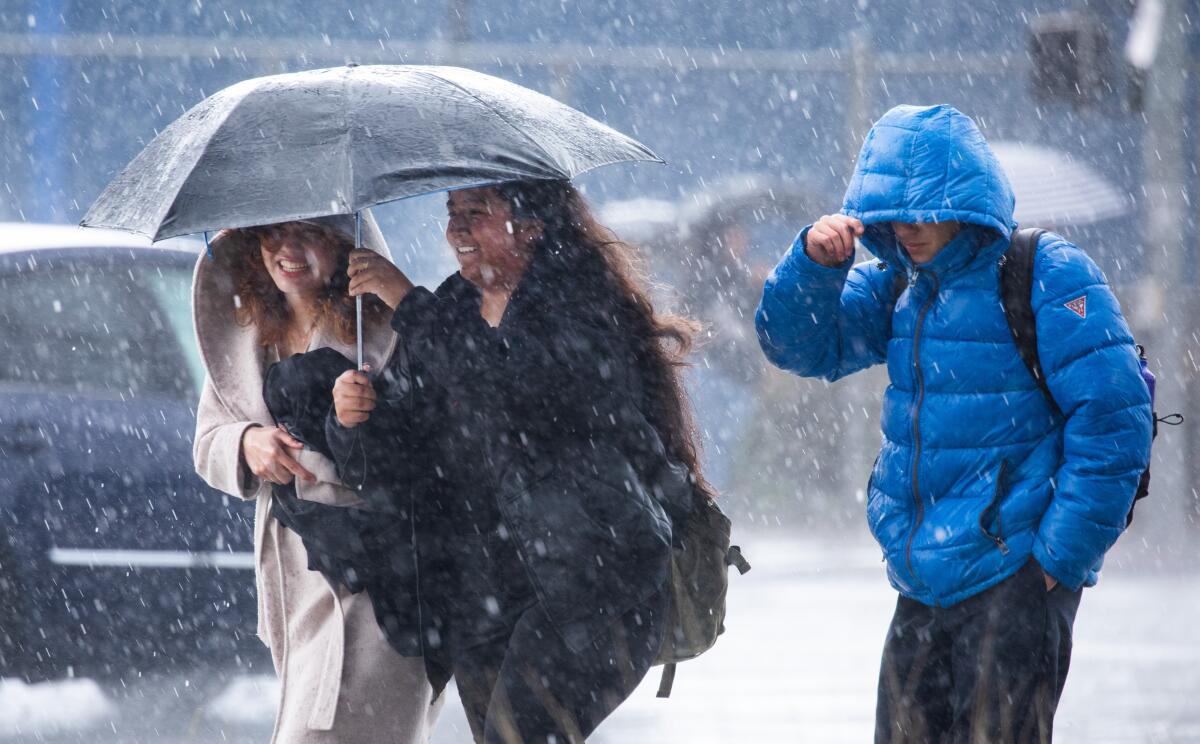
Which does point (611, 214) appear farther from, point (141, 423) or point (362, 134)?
point (362, 134)

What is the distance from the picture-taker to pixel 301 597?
3.69 m

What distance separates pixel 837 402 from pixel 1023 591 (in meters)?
8.39

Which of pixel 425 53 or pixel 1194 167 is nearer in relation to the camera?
pixel 425 53

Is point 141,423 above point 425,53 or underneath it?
above

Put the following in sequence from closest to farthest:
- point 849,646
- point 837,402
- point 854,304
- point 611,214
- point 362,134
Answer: point 362,134
point 854,304
point 849,646
point 837,402
point 611,214

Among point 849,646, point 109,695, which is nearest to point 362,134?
point 109,695

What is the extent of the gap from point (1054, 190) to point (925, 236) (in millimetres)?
7796

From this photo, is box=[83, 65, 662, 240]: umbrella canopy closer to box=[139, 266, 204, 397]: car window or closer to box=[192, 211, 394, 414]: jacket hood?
box=[192, 211, 394, 414]: jacket hood

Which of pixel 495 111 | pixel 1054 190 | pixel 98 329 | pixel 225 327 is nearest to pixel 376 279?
pixel 495 111

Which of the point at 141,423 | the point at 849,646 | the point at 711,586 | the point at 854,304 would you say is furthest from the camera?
the point at 849,646

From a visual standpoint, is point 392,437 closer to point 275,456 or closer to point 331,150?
point 275,456

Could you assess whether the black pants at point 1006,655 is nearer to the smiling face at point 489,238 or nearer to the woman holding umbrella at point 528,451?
the woman holding umbrella at point 528,451

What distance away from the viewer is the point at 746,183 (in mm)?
13086

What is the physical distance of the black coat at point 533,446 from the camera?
3336 millimetres
